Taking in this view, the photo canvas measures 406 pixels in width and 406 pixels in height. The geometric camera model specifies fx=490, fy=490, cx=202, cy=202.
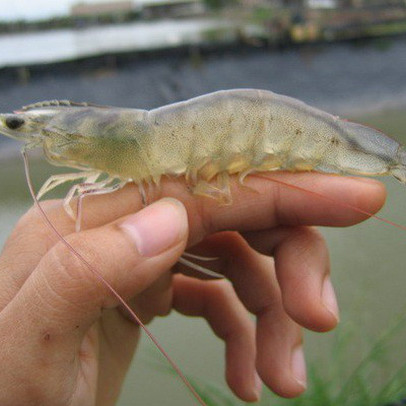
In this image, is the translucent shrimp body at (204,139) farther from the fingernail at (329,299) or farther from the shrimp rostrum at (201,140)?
the fingernail at (329,299)

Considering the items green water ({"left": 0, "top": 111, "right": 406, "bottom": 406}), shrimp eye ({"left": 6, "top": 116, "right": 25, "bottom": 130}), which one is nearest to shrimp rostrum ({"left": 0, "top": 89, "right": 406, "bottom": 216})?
shrimp eye ({"left": 6, "top": 116, "right": 25, "bottom": 130})

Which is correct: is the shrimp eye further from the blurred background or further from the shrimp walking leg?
the blurred background

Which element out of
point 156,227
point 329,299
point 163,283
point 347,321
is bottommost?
point 347,321

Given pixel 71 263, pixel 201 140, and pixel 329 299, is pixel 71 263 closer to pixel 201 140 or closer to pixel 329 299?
pixel 201 140

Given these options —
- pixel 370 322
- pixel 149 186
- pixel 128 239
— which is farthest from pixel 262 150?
pixel 370 322

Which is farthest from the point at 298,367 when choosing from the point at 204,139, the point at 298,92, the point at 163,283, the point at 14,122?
the point at 298,92

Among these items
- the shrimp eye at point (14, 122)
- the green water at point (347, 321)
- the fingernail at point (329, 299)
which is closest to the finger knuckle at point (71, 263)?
the shrimp eye at point (14, 122)
